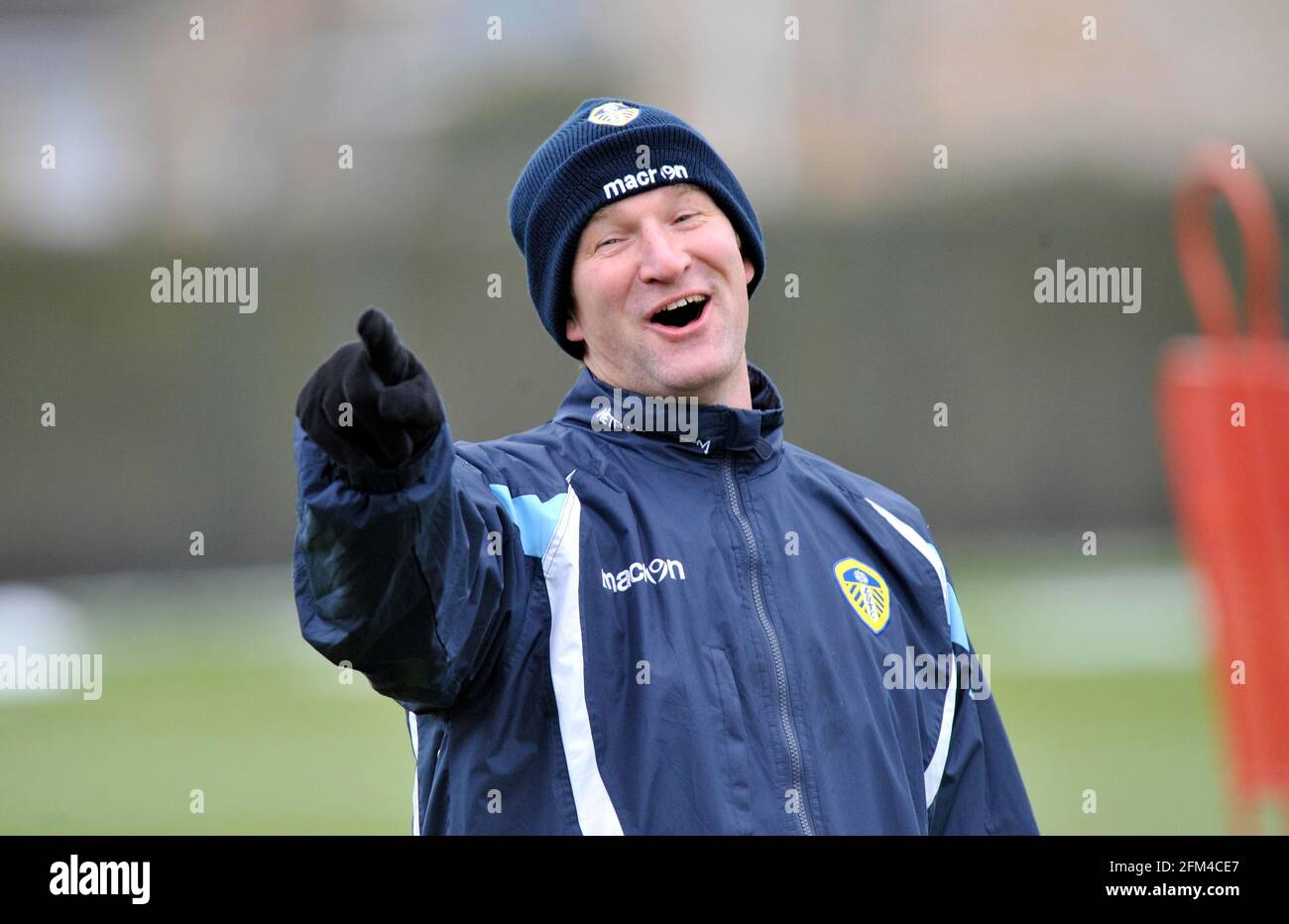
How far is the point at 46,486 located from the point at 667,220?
11.0 meters

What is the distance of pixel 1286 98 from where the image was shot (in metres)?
13.9

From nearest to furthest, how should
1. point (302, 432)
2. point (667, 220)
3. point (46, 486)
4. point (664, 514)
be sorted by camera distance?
1. point (302, 432)
2. point (664, 514)
3. point (667, 220)
4. point (46, 486)

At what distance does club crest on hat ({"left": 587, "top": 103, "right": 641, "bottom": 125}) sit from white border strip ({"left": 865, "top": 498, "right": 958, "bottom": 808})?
2.01ft

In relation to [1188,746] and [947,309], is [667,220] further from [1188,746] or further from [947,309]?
[947,309]

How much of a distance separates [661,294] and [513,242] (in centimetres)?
1050

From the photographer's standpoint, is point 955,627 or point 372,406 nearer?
point 372,406

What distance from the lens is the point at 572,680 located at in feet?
6.12

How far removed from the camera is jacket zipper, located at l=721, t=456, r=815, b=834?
6.12 feet

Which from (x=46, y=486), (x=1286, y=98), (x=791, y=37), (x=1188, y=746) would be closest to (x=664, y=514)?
(x=1188, y=746)

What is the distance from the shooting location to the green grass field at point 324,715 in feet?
21.2

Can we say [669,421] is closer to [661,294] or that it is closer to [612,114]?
[661,294]
